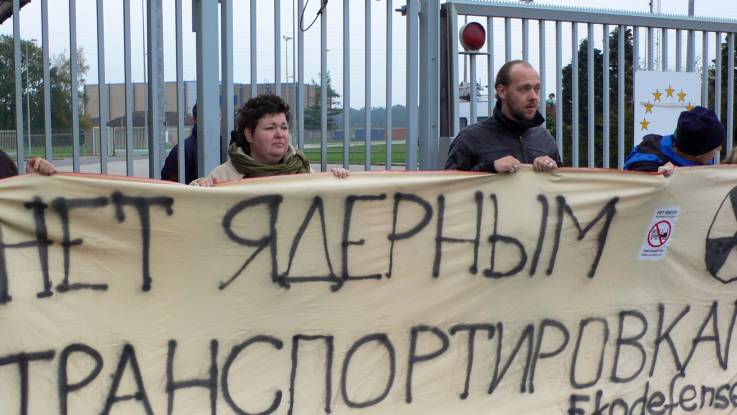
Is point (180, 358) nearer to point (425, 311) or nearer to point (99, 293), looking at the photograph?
point (99, 293)

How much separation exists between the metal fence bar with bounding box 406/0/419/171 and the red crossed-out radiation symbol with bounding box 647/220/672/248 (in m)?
1.51

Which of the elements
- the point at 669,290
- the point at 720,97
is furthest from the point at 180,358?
the point at 720,97

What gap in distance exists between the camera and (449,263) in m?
4.66

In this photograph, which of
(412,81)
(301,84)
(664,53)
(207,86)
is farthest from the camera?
(664,53)

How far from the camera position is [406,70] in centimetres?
600

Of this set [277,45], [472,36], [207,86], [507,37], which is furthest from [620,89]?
[207,86]

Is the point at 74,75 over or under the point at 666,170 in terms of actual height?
over

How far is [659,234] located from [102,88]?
277 centimetres

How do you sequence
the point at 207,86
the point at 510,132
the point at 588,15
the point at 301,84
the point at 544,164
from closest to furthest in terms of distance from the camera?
the point at 544,164 → the point at 510,132 → the point at 207,86 → the point at 301,84 → the point at 588,15

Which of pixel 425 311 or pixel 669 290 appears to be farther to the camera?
pixel 669 290

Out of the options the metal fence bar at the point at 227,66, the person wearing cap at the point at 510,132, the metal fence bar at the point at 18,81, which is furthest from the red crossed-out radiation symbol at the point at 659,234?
the metal fence bar at the point at 18,81

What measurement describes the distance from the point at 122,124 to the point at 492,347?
6.89 ft

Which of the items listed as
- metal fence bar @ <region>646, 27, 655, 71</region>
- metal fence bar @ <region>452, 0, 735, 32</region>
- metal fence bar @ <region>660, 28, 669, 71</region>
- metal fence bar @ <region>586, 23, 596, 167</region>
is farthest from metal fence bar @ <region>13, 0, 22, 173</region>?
metal fence bar @ <region>660, 28, 669, 71</region>

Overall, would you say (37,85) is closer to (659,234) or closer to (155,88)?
(155,88)
